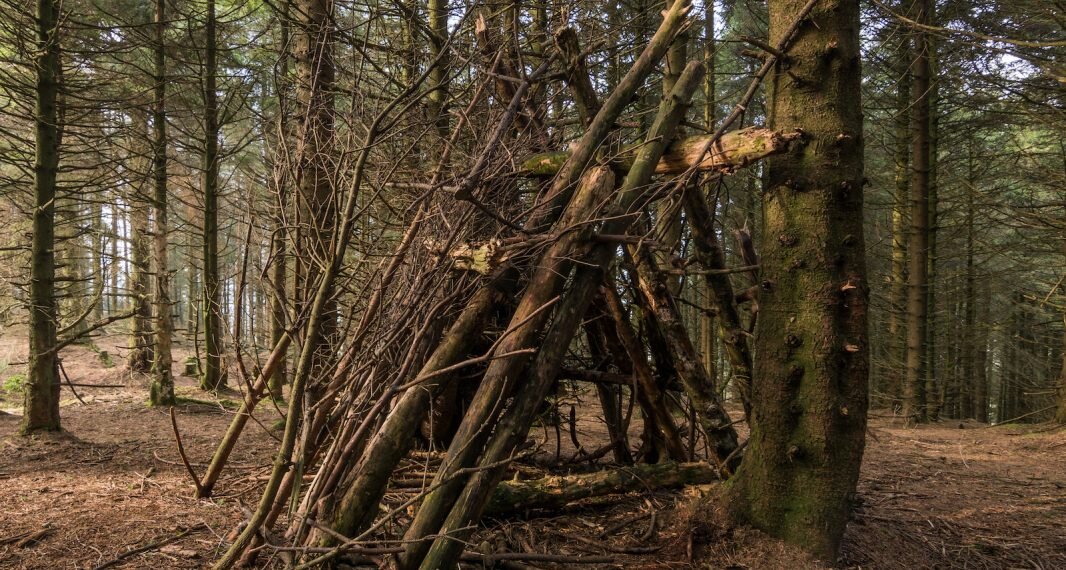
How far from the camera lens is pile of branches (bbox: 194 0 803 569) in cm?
267

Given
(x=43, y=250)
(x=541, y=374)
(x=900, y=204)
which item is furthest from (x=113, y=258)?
(x=900, y=204)

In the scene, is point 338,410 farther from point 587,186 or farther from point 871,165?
point 871,165

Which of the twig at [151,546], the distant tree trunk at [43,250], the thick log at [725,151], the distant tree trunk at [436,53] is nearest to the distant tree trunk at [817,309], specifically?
the thick log at [725,151]

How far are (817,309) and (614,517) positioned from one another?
5.53ft

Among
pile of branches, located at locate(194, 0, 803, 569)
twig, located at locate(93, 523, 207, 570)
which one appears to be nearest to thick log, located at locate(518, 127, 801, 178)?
pile of branches, located at locate(194, 0, 803, 569)

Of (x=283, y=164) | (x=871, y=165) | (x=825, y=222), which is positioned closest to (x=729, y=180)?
(x=871, y=165)

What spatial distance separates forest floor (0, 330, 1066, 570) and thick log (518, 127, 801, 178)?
6.30 ft

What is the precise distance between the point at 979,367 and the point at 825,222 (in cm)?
1942

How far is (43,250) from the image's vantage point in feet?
19.0

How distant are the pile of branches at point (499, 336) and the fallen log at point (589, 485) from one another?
11 mm

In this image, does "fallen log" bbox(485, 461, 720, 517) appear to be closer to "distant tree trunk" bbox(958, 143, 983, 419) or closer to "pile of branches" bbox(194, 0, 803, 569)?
"pile of branches" bbox(194, 0, 803, 569)

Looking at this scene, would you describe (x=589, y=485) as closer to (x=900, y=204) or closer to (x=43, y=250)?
(x=43, y=250)

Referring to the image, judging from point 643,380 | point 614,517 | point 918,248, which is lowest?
point 614,517

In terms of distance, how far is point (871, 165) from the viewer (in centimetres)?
1559
